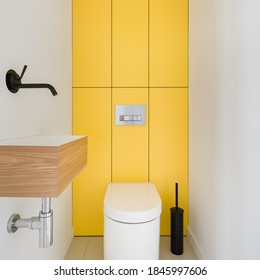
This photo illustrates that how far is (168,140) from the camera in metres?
1.61

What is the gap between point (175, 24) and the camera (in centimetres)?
160

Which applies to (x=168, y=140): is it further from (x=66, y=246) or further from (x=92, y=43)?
(x=66, y=246)

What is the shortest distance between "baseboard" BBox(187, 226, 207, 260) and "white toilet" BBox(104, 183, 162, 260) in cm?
38

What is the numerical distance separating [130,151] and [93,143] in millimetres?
299

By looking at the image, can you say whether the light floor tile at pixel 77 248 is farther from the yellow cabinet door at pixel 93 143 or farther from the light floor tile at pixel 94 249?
the yellow cabinet door at pixel 93 143

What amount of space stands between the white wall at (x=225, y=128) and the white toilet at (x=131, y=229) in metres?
0.35

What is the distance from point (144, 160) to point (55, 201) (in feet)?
2.34

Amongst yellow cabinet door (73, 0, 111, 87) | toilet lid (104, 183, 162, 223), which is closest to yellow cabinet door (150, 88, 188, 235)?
toilet lid (104, 183, 162, 223)

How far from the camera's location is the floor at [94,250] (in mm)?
1397

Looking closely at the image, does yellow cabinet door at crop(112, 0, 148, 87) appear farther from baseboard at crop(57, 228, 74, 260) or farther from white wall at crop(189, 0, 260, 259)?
baseboard at crop(57, 228, 74, 260)

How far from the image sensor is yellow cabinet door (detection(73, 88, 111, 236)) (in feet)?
5.25

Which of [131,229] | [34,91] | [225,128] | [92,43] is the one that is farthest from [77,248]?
[92,43]

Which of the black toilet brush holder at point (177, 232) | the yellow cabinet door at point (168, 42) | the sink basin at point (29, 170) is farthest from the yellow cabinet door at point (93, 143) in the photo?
the sink basin at point (29, 170)
